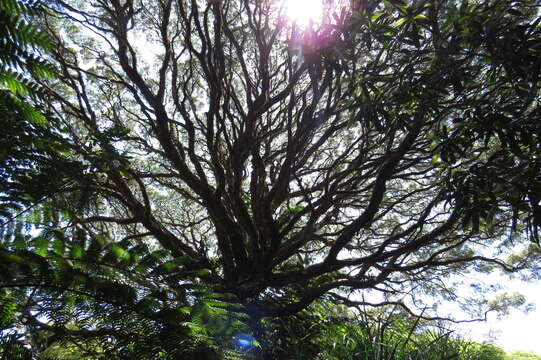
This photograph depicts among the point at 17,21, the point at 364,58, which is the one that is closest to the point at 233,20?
the point at 364,58

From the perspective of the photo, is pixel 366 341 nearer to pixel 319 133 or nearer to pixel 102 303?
pixel 102 303

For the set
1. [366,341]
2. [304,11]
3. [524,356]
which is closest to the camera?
[366,341]

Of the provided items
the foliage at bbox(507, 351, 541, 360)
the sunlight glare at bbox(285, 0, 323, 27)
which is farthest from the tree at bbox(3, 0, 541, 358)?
the foliage at bbox(507, 351, 541, 360)

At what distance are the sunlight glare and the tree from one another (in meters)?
0.14

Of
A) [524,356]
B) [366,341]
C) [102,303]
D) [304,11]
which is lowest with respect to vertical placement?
[102,303]

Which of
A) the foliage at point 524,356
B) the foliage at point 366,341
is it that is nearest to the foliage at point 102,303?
the foliage at point 366,341

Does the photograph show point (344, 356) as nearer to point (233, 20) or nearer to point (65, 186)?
point (65, 186)

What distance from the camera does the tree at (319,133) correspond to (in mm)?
2168

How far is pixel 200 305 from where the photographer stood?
4.94 ft

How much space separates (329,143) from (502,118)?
14.3 feet

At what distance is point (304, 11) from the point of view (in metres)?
3.81

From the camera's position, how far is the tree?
2.17m

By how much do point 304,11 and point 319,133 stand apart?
2734mm

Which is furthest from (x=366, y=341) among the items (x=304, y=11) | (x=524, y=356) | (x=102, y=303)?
(x=524, y=356)
